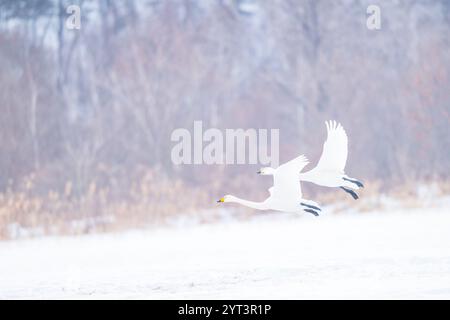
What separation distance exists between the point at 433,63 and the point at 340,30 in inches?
72.4

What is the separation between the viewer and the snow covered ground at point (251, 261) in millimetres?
5926

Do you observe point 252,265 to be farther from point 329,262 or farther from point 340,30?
point 340,30

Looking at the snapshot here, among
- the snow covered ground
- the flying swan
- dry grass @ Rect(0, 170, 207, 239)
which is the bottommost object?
the snow covered ground

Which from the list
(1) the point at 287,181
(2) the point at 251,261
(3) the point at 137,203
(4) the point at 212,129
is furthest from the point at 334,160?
(4) the point at 212,129

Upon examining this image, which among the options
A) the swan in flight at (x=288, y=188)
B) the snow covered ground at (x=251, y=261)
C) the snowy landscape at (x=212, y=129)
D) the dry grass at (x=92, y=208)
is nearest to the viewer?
the snow covered ground at (x=251, y=261)

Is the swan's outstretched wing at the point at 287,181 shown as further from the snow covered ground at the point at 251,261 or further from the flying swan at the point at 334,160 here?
the snow covered ground at the point at 251,261

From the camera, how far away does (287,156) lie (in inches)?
516

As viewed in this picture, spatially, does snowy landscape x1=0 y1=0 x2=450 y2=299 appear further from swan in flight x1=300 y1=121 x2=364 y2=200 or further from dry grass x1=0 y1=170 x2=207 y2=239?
swan in flight x1=300 y1=121 x2=364 y2=200

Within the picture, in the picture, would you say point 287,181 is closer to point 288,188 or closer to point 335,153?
point 288,188

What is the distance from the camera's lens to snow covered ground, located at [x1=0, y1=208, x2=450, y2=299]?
19.4 ft

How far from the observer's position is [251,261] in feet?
23.5

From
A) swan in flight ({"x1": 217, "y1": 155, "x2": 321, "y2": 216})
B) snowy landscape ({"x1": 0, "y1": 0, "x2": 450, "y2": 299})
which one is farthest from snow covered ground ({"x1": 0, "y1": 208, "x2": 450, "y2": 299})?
swan in flight ({"x1": 217, "y1": 155, "x2": 321, "y2": 216})

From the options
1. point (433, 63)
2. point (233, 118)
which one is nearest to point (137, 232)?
point (233, 118)

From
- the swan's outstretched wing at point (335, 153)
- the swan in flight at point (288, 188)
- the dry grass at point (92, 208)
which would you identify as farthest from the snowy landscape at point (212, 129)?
the swan's outstretched wing at point (335, 153)
